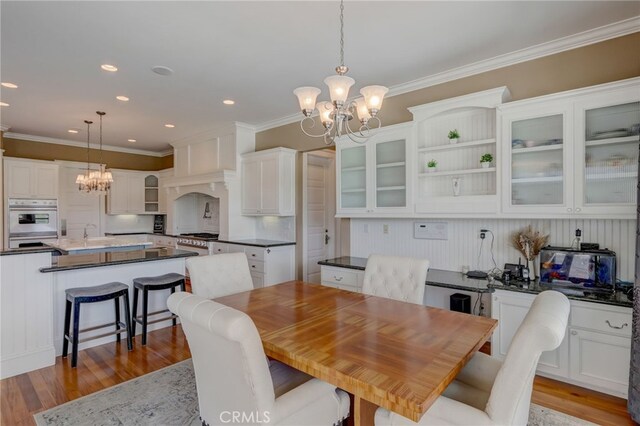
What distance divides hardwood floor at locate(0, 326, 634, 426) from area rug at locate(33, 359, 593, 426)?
0.11 meters

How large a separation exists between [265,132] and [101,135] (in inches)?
131

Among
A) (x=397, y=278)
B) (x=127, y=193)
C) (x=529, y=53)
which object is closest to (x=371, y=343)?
(x=397, y=278)

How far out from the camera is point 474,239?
333 centimetres

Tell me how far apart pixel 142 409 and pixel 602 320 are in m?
3.28

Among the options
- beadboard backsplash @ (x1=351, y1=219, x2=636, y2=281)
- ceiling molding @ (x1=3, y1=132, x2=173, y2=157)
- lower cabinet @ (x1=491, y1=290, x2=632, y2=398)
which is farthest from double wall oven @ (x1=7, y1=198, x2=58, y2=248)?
lower cabinet @ (x1=491, y1=290, x2=632, y2=398)

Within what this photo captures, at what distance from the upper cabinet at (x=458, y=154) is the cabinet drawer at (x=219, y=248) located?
3.23m

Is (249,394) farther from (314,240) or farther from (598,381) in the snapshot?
(314,240)

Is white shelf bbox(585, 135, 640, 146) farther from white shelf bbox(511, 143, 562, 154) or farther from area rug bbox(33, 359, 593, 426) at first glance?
area rug bbox(33, 359, 593, 426)

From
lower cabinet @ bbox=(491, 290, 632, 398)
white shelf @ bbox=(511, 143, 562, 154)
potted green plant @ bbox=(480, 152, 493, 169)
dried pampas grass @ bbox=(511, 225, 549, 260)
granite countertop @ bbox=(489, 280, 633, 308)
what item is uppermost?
white shelf @ bbox=(511, 143, 562, 154)

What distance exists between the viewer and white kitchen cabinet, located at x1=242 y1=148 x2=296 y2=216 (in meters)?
4.94

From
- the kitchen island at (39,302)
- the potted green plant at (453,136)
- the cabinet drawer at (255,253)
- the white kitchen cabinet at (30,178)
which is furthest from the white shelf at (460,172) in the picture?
the white kitchen cabinet at (30,178)

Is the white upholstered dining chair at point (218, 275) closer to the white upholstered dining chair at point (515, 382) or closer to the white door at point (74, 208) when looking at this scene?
the white upholstered dining chair at point (515, 382)

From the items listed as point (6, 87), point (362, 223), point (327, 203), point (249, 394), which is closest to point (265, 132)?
point (327, 203)

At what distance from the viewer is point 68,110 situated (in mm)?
4688
